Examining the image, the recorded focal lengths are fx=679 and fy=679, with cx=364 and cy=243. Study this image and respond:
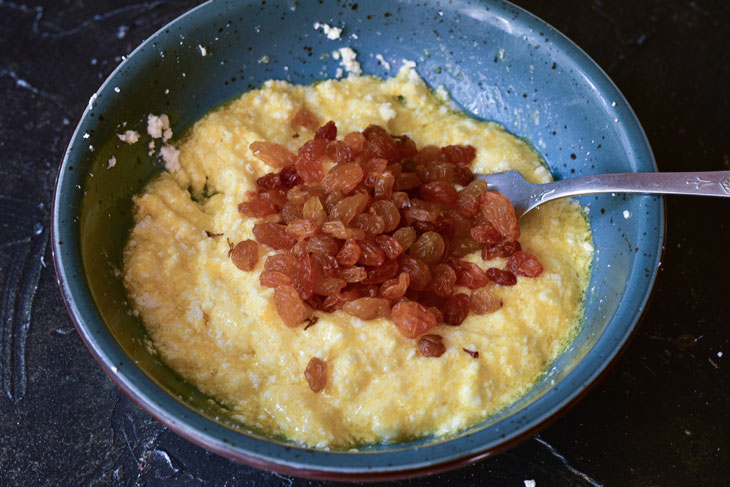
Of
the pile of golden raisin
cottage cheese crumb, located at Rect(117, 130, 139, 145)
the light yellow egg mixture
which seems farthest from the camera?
cottage cheese crumb, located at Rect(117, 130, 139, 145)

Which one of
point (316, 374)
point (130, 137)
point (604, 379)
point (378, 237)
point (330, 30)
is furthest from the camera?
point (330, 30)

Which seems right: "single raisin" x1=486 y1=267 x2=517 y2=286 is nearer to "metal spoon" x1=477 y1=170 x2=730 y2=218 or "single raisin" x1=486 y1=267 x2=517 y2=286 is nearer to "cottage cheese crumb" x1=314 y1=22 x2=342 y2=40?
"metal spoon" x1=477 y1=170 x2=730 y2=218

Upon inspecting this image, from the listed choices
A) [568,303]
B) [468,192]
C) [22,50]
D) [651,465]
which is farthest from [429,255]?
[22,50]

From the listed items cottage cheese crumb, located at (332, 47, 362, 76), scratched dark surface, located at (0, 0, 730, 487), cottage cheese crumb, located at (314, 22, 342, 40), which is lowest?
scratched dark surface, located at (0, 0, 730, 487)

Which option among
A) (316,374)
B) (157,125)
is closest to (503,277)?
(316,374)

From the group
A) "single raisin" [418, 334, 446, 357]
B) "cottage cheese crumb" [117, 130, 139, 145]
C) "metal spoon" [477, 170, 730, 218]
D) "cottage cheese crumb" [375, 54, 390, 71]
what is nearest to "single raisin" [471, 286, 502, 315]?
"single raisin" [418, 334, 446, 357]

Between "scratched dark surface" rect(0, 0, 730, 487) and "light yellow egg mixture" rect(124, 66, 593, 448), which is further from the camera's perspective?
"scratched dark surface" rect(0, 0, 730, 487)

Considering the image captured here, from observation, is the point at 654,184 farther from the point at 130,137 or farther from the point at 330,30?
the point at 130,137
